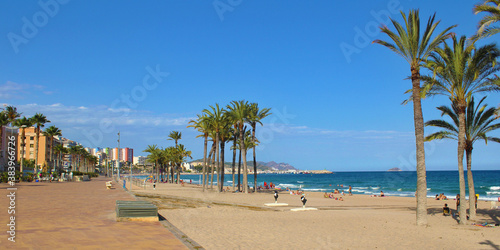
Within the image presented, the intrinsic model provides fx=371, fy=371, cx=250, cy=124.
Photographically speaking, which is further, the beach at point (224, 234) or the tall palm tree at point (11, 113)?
the tall palm tree at point (11, 113)

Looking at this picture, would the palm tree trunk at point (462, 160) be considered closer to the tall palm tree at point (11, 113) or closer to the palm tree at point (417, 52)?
the palm tree at point (417, 52)

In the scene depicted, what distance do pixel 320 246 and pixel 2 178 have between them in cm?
5343

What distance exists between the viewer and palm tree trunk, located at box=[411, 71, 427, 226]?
17.8 m

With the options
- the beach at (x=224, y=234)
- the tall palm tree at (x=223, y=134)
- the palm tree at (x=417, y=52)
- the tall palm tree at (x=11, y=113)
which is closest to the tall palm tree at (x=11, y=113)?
the tall palm tree at (x=11, y=113)

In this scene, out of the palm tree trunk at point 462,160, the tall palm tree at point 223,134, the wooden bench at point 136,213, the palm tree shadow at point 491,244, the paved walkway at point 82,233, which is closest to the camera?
the paved walkway at point 82,233

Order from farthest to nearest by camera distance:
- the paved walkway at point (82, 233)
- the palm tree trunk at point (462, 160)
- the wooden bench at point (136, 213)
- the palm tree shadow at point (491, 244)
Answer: the palm tree trunk at point (462, 160), the wooden bench at point (136, 213), the palm tree shadow at point (491, 244), the paved walkway at point (82, 233)

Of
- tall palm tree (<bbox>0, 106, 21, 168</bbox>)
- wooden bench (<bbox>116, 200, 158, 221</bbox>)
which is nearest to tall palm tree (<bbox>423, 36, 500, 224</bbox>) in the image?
wooden bench (<bbox>116, 200, 158, 221</bbox>)

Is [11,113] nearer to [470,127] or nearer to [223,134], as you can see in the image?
[223,134]

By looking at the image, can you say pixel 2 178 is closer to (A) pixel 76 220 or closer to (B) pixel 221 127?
(B) pixel 221 127

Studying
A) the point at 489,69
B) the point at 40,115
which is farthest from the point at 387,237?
the point at 40,115

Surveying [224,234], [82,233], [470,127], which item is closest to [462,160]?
[470,127]

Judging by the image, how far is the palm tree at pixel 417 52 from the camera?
17797 mm

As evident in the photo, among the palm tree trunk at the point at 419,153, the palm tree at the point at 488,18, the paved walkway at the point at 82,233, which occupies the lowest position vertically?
the paved walkway at the point at 82,233

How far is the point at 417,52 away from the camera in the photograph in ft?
60.1
